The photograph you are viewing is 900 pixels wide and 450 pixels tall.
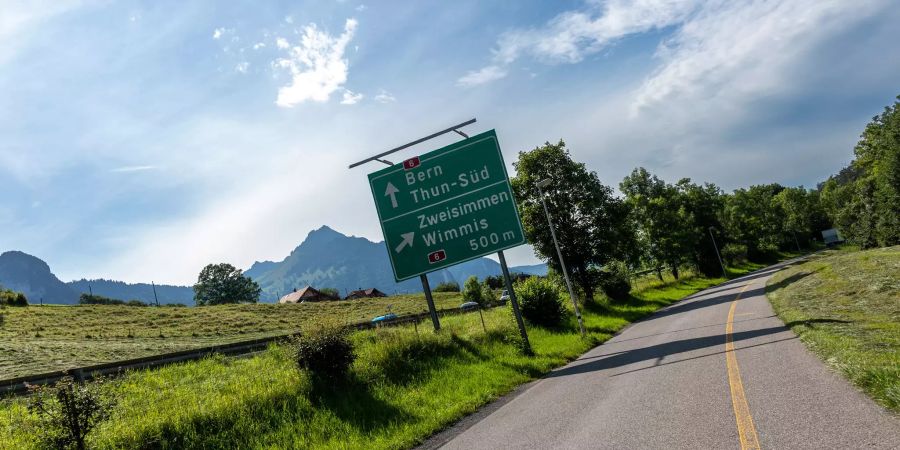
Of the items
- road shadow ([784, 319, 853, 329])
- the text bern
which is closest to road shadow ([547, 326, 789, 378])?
road shadow ([784, 319, 853, 329])

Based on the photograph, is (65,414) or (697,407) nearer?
(697,407)

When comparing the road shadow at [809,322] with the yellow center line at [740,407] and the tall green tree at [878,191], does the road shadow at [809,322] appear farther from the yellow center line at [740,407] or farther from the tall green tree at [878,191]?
the tall green tree at [878,191]

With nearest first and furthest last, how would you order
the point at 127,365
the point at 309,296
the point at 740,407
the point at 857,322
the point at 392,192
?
the point at 740,407 → the point at 857,322 → the point at 392,192 → the point at 127,365 → the point at 309,296

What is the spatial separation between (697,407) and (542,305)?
1443 cm

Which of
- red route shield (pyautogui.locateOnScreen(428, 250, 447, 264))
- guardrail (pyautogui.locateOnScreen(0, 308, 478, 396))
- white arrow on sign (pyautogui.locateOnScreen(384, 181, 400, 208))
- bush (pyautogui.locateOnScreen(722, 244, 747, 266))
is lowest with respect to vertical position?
bush (pyautogui.locateOnScreen(722, 244, 747, 266))

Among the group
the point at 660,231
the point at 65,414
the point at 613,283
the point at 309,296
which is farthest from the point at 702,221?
the point at 309,296

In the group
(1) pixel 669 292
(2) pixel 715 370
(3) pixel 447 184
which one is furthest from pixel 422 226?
(1) pixel 669 292

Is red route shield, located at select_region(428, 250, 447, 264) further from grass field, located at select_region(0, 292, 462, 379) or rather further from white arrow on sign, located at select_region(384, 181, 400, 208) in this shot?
grass field, located at select_region(0, 292, 462, 379)

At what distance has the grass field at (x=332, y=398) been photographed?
914 cm

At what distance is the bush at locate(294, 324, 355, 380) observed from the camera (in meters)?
12.2

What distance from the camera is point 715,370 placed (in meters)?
9.50

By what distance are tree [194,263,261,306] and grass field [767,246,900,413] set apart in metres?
129

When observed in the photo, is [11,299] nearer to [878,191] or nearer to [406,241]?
[406,241]

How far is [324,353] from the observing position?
1220 centimetres
